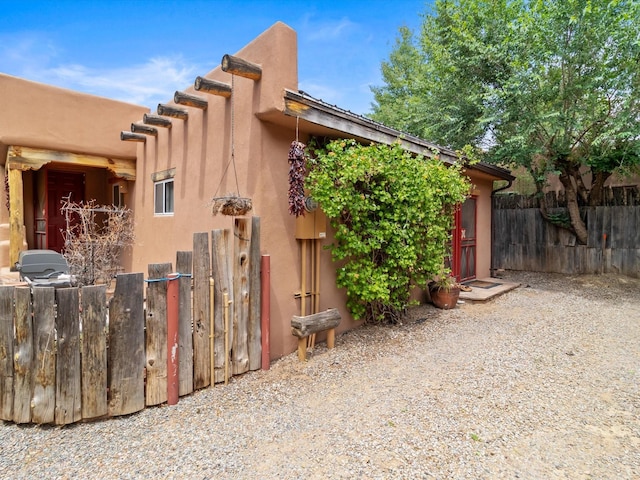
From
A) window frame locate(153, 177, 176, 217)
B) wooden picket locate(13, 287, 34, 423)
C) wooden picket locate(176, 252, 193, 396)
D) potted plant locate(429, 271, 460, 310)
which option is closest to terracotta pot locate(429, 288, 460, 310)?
potted plant locate(429, 271, 460, 310)

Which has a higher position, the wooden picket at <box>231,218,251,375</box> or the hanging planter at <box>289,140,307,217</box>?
the hanging planter at <box>289,140,307,217</box>

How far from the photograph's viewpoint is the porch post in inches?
271

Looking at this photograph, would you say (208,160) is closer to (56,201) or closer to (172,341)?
(172,341)

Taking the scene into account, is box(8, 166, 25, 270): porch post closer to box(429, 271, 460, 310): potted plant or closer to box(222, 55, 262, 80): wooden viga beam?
box(222, 55, 262, 80): wooden viga beam

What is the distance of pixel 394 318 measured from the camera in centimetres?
580

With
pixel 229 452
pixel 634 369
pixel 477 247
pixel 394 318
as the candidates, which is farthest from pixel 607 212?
pixel 229 452

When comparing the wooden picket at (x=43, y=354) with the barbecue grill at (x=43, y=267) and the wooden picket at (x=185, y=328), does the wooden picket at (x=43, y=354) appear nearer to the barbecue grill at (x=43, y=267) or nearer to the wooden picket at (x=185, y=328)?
the wooden picket at (x=185, y=328)

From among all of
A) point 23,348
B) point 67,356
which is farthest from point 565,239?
point 23,348

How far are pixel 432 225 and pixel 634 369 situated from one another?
2.88 metres

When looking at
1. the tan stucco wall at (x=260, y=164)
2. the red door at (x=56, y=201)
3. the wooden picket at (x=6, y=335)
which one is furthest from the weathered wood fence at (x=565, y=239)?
the red door at (x=56, y=201)

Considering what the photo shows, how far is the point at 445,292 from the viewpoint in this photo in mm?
6781

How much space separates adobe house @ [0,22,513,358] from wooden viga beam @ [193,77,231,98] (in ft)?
0.05

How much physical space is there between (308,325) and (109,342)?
82.7 inches

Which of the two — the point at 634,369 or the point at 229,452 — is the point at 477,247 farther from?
the point at 229,452
